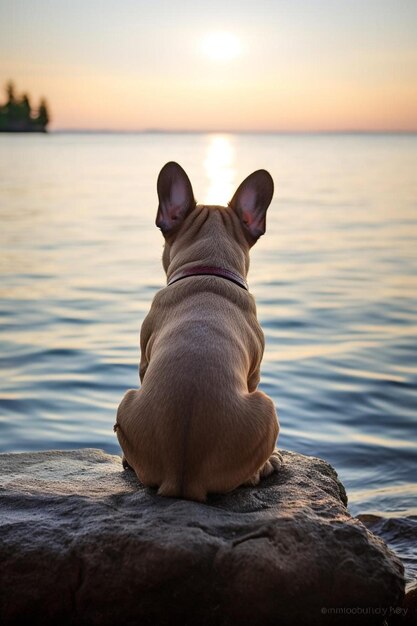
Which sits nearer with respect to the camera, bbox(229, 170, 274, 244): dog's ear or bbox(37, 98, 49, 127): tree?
bbox(229, 170, 274, 244): dog's ear

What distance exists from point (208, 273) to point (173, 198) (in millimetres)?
Answer: 924

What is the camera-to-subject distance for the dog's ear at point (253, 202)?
639 centimetres

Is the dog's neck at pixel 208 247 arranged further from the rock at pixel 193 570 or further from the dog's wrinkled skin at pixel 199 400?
the rock at pixel 193 570

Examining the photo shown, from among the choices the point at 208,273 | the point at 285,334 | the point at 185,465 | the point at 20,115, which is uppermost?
the point at 20,115

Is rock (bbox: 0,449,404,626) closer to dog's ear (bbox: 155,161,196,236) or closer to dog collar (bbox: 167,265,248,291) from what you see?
dog collar (bbox: 167,265,248,291)

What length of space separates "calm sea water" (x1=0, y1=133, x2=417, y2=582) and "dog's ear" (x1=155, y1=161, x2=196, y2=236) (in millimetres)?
2802

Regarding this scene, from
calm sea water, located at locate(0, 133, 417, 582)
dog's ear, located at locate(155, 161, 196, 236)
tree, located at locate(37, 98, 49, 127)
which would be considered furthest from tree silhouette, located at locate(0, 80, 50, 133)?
dog's ear, located at locate(155, 161, 196, 236)

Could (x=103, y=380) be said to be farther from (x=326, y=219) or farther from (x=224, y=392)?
(x=326, y=219)

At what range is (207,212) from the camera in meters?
6.40

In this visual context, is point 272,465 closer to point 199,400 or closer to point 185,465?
point 185,465

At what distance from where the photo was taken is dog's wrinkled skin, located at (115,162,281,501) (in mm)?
4590

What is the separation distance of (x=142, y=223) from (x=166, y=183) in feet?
79.7

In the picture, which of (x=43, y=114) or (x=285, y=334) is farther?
(x=43, y=114)

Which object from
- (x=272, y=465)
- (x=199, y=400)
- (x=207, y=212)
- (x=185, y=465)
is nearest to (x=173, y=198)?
(x=207, y=212)
